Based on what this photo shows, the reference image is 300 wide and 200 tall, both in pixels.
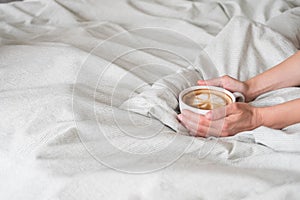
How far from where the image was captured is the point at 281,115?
0.94 m

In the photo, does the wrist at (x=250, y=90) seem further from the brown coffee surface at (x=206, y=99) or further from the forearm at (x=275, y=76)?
the brown coffee surface at (x=206, y=99)

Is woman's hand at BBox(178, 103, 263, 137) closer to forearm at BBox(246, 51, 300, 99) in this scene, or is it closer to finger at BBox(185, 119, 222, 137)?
finger at BBox(185, 119, 222, 137)

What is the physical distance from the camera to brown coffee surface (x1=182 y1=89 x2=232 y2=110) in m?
0.96

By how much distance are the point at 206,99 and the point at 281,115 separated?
0.16 m

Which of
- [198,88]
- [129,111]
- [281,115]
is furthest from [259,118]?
[129,111]

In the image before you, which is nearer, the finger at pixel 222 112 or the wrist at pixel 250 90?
the finger at pixel 222 112

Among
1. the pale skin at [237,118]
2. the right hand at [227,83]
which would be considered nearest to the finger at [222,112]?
the pale skin at [237,118]

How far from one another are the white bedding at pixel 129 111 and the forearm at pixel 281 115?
2 centimetres

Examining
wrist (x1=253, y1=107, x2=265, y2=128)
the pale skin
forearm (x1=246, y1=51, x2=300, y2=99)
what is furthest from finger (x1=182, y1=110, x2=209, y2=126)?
forearm (x1=246, y1=51, x2=300, y2=99)

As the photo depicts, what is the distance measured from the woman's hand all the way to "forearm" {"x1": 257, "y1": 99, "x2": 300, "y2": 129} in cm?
1

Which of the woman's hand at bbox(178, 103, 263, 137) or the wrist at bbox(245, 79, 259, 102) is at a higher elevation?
the woman's hand at bbox(178, 103, 263, 137)

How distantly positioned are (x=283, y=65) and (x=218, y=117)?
281mm

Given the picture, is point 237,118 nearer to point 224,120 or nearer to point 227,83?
point 224,120

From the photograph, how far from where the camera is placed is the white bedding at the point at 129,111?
770 millimetres
